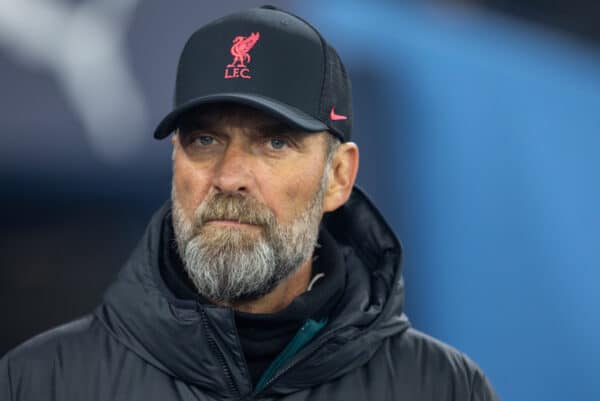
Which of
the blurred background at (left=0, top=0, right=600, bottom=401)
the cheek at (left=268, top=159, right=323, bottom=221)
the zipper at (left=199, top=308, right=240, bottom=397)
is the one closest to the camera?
the zipper at (left=199, top=308, right=240, bottom=397)

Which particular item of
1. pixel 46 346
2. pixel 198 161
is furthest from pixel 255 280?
pixel 46 346

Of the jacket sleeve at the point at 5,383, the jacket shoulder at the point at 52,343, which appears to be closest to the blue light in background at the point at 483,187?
the jacket shoulder at the point at 52,343

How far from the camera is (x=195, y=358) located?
58.6 inches

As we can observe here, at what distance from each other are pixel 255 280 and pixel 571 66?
1952 mm

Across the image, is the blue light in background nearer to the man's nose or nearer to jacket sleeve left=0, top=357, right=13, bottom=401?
the man's nose

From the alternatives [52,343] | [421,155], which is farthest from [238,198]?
[421,155]

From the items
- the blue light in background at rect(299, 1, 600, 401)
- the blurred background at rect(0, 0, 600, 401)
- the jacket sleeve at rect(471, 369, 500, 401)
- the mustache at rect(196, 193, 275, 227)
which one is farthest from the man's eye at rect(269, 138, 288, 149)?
the blue light in background at rect(299, 1, 600, 401)

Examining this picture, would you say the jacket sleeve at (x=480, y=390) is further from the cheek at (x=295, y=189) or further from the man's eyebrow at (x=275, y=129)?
the man's eyebrow at (x=275, y=129)

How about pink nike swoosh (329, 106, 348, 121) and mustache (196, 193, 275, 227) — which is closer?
mustache (196, 193, 275, 227)

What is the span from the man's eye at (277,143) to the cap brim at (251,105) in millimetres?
56

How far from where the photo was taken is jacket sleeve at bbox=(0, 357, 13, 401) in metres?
1.48

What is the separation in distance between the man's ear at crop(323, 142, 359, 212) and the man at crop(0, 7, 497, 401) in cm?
4

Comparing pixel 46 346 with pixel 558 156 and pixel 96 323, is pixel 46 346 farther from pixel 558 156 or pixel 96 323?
pixel 558 156

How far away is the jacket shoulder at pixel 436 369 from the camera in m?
1.62
